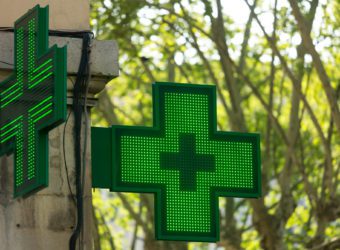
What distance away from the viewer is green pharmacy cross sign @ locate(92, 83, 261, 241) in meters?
9.41

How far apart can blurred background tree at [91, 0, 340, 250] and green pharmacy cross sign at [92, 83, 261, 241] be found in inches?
225

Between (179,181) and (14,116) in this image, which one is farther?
(179,181)

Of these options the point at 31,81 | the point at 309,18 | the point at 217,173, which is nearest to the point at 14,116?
the point at 31,81

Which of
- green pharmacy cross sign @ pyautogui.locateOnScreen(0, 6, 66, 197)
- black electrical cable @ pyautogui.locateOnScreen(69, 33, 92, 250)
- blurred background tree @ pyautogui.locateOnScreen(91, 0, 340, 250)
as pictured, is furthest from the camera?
blurred background tree @ pyautogui.locateOnScreen(91, 0, 340, 250)

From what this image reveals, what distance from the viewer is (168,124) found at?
9.56m

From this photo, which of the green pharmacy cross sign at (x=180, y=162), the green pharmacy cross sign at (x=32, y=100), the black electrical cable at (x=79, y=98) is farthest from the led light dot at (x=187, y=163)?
the green pharmacy cross sign at (x=32, y=100)

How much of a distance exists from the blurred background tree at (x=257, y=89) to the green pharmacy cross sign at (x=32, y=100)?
676 cm

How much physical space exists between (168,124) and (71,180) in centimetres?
78

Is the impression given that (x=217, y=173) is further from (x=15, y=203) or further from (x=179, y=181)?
(x=15, y=203)

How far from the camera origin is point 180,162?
955cm

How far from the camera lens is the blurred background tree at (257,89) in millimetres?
17250

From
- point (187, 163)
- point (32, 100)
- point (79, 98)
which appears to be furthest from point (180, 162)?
point (32, 100)

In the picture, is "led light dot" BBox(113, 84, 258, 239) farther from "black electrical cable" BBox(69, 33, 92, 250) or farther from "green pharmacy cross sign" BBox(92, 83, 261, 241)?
"black electrical cable" BBox(69, 33, 92, 250)

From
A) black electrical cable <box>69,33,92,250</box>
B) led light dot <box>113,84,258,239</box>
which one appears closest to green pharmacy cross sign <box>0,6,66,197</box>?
black electrical cable <box>69,33,92,250</box>
